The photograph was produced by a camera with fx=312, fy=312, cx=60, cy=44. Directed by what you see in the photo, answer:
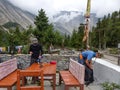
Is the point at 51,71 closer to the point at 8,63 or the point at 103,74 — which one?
the point at 8,63

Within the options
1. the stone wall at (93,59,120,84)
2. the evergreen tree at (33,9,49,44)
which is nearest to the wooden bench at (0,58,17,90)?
the stone wall at (93,59,120,84)

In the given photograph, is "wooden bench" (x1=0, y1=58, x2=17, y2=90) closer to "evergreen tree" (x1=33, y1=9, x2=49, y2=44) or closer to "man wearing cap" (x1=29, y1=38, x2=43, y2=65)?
"man wearing cap" (x1=29, y1=38, x2=43, y2=65)

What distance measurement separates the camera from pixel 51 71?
835 cm

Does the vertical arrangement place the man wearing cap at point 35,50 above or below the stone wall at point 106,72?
above

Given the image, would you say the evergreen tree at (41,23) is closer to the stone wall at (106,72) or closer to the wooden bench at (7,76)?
the stone wall at (106,72)

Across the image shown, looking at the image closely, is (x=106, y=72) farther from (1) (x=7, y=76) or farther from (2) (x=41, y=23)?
(2) (x=41, y=23)

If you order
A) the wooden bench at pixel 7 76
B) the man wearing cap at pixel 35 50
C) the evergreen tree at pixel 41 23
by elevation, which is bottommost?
the wooden bench at pixel 7 76

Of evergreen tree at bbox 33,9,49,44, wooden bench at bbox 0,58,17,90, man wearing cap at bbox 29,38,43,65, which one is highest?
evergreen tree at bbox 33,9,49,44

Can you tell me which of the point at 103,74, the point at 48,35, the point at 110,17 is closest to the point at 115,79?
the point at 103,74

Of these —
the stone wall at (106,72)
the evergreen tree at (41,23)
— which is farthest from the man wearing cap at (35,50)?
the evergreen tree at (41,23)

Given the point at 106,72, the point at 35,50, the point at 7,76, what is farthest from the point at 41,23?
the point at 7,76

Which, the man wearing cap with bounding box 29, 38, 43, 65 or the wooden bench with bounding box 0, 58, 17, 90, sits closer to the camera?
the wooden bench with bounding box 0, 58, 17, 90

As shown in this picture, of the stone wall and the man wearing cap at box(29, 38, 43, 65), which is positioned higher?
the man wearing cap at box(29, 38, 43, 65)

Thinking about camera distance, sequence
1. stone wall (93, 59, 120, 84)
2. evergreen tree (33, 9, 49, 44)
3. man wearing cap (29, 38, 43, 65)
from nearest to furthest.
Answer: stone wall (93, 59, 120, 84) → man wearing cap (29, 38, 43, 65) → evergreen tree (33, 9, 49, 44)
